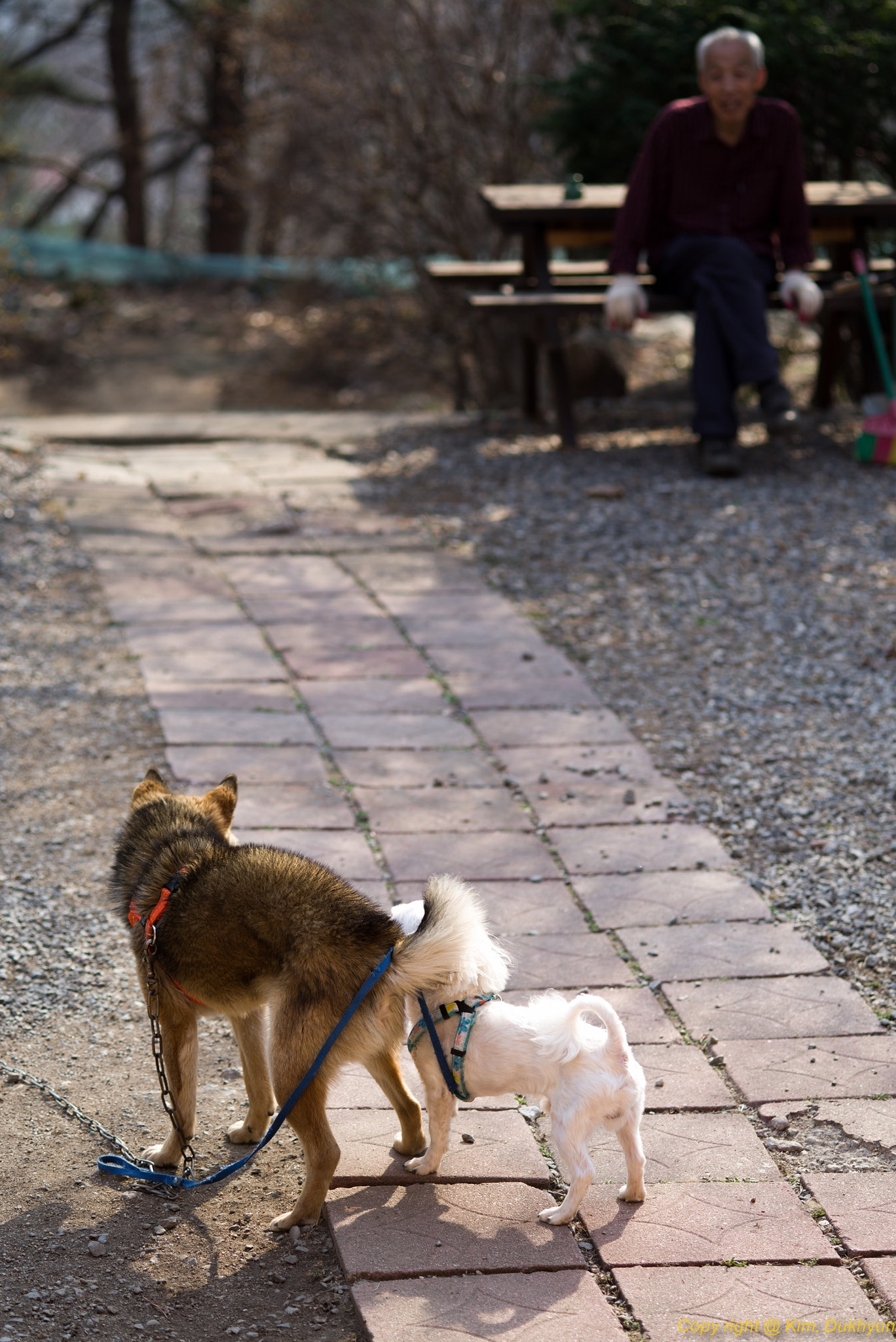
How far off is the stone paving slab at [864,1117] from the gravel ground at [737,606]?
1.28 ft

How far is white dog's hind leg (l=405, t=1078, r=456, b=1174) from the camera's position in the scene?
104 inches

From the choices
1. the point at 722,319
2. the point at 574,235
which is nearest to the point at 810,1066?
the point at 722,319

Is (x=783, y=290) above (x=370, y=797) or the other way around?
above

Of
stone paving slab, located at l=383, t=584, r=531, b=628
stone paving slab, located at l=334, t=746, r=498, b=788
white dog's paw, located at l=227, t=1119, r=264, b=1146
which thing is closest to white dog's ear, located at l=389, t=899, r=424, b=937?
white dog's paw, located at l=227, t=1119, r=264, b=1146

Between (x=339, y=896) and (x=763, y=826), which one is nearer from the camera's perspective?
(x=339, y=896)

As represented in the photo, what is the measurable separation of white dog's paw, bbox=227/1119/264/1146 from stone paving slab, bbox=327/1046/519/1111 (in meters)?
0.18

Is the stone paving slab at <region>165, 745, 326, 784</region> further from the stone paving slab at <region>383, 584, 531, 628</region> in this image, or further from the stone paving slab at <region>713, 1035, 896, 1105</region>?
the stone paving slab at <region>713, 1035, 896, 1105</region>

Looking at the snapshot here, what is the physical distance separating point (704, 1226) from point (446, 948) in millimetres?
719

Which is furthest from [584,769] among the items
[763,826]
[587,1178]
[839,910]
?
[587,1178]

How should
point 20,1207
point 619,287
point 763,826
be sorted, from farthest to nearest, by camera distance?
1. point 619,287
2. point 763,826
3. point 20,1207

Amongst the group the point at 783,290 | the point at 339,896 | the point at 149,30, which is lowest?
the point at 339,896

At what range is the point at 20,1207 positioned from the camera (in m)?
2.64

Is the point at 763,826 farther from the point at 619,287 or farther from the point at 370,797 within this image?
the point at 619,287

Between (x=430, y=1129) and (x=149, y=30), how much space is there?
19976 millimetres
